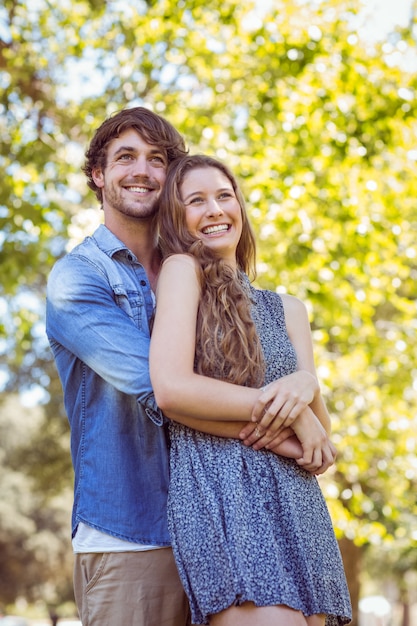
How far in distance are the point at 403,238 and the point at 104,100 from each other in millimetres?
3472

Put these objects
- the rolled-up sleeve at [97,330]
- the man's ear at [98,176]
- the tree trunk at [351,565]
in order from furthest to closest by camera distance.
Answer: the tree trunk at [351,565] < the man's ear at [98,176] < the rolled-up sleeve at [97,330]

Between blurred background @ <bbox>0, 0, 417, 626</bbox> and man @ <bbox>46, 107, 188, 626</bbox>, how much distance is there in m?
4.16

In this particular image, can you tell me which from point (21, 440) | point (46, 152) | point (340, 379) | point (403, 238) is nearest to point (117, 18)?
point (46, 152)

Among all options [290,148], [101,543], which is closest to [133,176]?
[101,543]

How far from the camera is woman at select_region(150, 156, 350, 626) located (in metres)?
2.21

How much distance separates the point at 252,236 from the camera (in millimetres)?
3074

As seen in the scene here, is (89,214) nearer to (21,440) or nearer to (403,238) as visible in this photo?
(403,238)

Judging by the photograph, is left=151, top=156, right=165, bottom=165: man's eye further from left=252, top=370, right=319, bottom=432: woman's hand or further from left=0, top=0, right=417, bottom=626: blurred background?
left=0, top=0, right=417, bottom=626: blurred background

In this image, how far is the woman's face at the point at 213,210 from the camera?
Result: 2.79 meters

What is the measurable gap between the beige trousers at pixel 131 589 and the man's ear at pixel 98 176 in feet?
5.00

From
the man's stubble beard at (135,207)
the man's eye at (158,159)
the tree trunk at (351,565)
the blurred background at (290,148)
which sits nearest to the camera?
the man's stubble beard at (135,207)

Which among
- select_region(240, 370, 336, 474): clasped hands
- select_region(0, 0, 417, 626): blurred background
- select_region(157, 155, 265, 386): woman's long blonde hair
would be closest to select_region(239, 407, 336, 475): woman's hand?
select_region(240, 370, 336, 474): clasped hands

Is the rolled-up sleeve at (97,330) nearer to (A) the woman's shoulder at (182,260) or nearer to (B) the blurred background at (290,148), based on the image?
(A) the woman's shoulder at (182,260)

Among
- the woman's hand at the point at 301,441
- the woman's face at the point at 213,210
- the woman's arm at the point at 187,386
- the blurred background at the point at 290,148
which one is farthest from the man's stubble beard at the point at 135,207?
the blurred background at the point at 290,148
